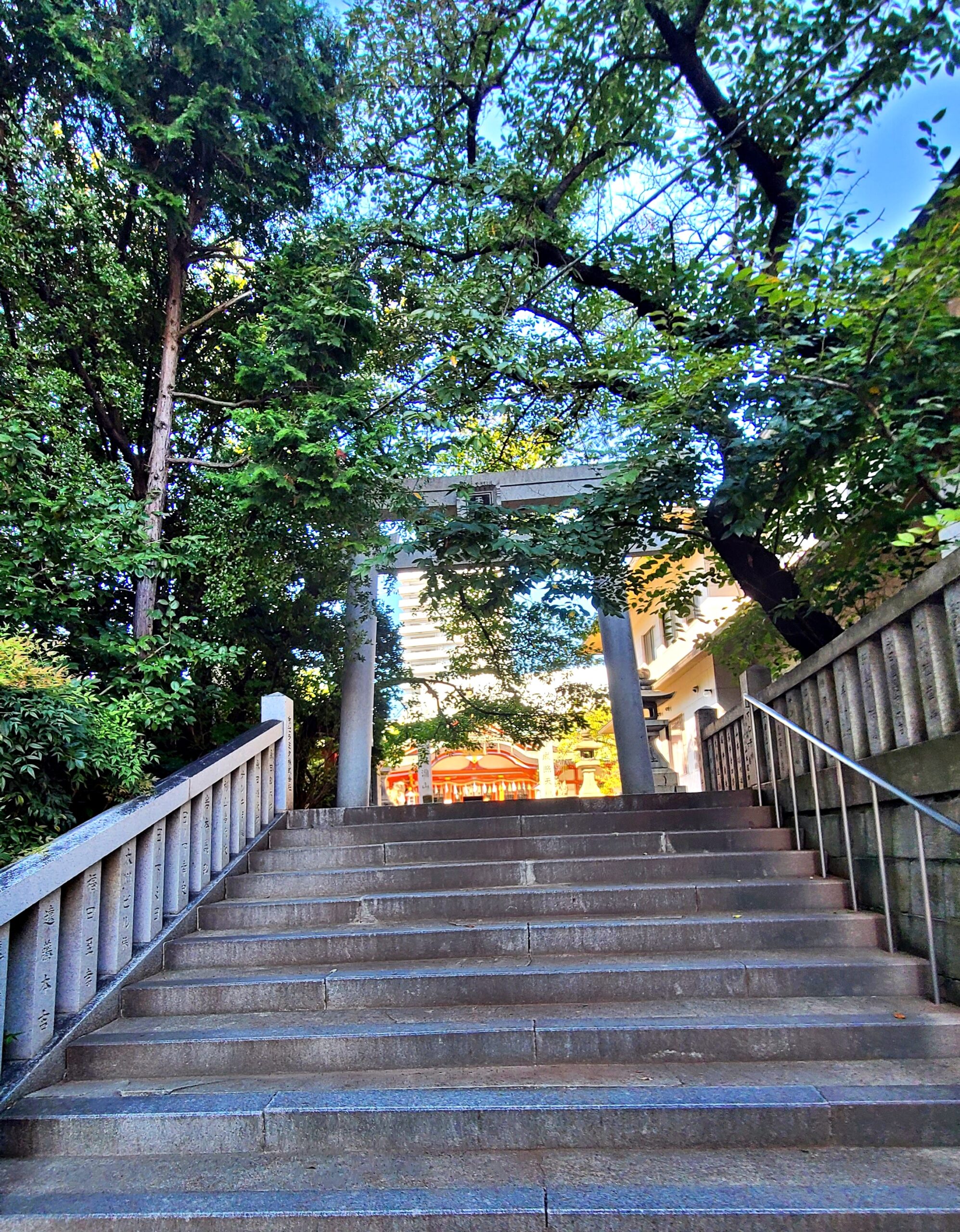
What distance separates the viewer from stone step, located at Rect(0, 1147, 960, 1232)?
2229 millimetres

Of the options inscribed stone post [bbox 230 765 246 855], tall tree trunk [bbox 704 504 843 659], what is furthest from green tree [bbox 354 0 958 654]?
inscribed stone post [bbox 230 765 246 855]

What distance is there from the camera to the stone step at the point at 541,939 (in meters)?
3.79

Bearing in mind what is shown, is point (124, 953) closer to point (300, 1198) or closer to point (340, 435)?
point (300, 1198)

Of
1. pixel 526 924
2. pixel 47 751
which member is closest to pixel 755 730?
pixel 526 924

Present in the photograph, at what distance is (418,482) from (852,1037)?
18.5ft

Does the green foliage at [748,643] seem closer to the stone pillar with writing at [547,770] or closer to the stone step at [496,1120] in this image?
the stone step at [496,1120]

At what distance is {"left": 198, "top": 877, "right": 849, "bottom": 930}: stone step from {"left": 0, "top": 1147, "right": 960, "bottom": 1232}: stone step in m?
1.54

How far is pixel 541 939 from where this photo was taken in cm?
389

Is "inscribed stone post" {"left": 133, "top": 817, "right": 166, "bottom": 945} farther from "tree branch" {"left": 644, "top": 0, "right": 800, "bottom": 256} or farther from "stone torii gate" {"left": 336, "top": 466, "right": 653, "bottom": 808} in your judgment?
"tree branch" {"left": 644, "top": 0, "right": 800, "bottom": 256}

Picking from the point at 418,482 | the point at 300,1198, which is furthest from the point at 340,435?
the point at 300,1198

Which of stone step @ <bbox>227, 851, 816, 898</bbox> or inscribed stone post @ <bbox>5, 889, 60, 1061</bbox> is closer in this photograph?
inscribed stone post @ <bbox>5, 889, 60, 1061</bbox>

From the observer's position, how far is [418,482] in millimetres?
7363

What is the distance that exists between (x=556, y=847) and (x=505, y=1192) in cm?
257

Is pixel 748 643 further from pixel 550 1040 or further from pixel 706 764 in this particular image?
pixel 550 1040
